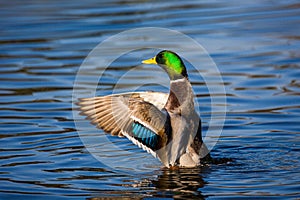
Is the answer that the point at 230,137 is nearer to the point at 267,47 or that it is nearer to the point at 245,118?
the point at 245,118

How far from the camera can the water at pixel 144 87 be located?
716cm

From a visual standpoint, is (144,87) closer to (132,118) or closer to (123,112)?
(123,112)

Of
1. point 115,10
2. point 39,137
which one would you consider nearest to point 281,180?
point 39,137

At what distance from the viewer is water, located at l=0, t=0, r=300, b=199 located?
716 centimetres

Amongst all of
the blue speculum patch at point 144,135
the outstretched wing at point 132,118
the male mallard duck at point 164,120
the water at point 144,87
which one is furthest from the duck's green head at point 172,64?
the water at point 144,87

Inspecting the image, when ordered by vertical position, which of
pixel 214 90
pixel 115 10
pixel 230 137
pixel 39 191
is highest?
pixel 115 10

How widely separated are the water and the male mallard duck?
0.20 metres

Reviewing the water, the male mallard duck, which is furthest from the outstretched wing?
the water

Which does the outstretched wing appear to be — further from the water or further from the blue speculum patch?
the water

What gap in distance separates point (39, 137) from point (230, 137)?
206cm

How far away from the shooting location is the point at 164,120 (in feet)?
24.2

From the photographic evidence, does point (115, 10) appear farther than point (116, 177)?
Yes

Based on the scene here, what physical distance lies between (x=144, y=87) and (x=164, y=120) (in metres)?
3.67

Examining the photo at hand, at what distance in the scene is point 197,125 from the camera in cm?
758
